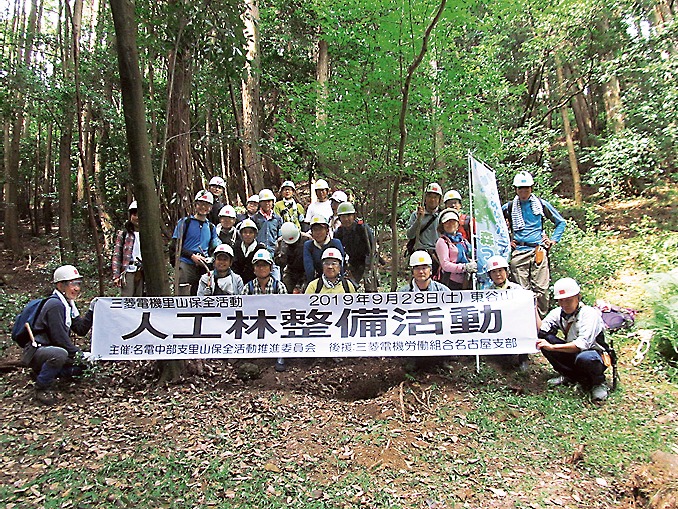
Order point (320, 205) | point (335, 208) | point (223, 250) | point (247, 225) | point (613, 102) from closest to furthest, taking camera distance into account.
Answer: point (223, 250)
point (247, 225)
point (320, 205)
point (335, 208)
point (613, 102)

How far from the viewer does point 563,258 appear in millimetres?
9945

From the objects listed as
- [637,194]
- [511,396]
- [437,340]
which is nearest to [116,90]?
[437,340]

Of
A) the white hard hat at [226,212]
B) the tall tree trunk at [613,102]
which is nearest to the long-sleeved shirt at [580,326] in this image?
the white hard hat at [226,212]

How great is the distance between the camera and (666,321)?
654 cm

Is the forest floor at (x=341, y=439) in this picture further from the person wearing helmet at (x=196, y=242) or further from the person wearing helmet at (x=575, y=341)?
the person wearing helmet at (x=196, y=242)

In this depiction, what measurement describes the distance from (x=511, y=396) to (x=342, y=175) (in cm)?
454

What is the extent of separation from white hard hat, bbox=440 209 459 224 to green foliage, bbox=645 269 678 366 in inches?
127

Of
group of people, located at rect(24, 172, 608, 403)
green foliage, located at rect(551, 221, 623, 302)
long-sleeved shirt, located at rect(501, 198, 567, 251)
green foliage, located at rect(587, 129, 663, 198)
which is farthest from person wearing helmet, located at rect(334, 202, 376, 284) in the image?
green foliage, located at rect(587, 129, 663, 198)

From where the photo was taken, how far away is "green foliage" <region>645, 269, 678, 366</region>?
253 inches

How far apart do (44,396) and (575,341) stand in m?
5.61

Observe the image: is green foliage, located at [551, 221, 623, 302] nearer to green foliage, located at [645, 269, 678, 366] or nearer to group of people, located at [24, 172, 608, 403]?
green foliage, located at [645, 269, 678, 366]

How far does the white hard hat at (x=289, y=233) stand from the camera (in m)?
6.61

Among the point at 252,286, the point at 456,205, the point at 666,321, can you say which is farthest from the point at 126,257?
the point at 666,321

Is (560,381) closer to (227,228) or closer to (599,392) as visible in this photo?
(599,392)
